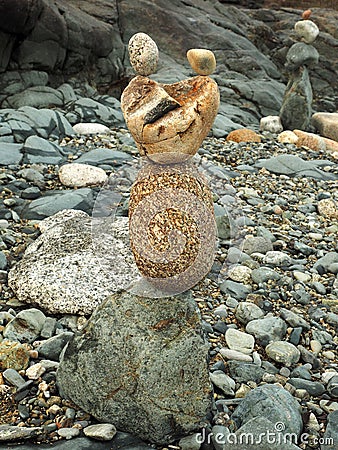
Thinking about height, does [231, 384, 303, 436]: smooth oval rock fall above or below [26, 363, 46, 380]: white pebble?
above

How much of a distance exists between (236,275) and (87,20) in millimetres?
6876

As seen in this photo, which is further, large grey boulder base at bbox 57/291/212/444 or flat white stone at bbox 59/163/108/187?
flat white stone at bbox 59/163/108/187

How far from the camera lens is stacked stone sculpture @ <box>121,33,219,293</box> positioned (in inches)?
98.0

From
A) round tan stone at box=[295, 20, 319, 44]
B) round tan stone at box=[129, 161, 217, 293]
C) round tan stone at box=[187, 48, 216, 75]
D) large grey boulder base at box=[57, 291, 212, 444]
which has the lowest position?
round tan stone at box=[295, 20, 319, 44]

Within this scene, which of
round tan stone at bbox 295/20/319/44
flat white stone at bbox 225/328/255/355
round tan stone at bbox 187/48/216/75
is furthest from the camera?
round tan stone at bbox 295/20/319/44

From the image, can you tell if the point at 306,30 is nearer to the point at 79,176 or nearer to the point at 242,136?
the point at 242,136

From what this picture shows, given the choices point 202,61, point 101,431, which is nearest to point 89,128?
point 202,61

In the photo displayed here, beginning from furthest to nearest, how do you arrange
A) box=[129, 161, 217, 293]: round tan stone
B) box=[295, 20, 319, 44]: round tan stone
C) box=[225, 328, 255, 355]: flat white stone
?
box=[295, 20, 319, 44]: round tan stone < box=[225, 328, 255, 355]: flat white stone < box=[129, 161, 217, 293]: round tan stone

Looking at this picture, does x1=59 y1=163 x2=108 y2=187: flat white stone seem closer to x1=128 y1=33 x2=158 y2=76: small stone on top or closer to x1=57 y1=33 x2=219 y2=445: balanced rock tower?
x1=57 y1=33 x2=219 y2=445: balanced rock tower

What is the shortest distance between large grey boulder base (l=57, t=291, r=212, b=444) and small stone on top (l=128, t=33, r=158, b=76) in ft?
3.39

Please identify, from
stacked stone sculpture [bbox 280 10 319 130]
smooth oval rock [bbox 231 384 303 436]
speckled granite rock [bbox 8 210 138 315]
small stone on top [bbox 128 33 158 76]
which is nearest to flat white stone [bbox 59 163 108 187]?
speckled granite rock [bbox 8 210 138 315]

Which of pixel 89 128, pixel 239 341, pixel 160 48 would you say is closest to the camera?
pixel 239 341

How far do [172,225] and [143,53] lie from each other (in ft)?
2.51

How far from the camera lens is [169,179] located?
8.34ft
